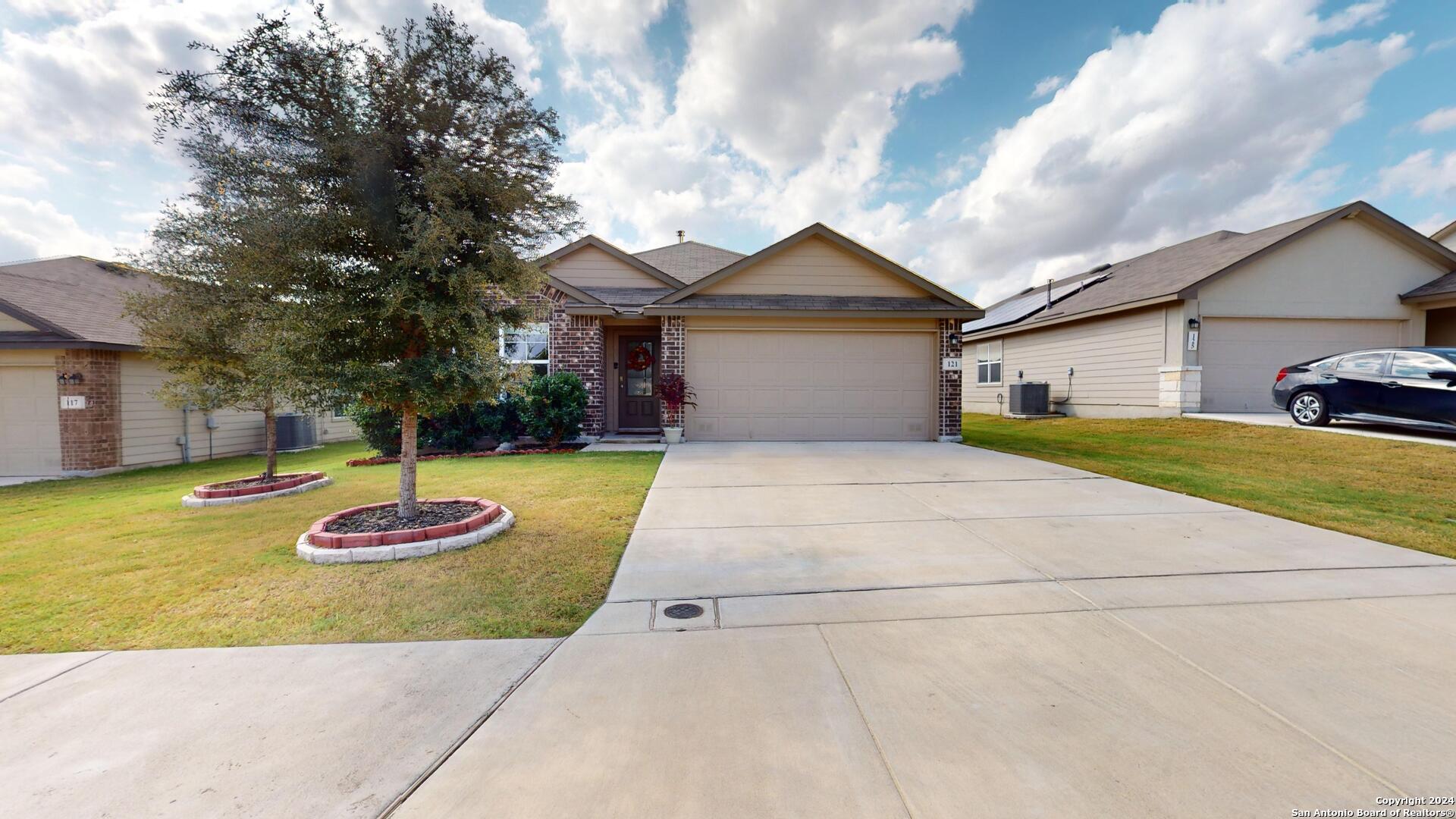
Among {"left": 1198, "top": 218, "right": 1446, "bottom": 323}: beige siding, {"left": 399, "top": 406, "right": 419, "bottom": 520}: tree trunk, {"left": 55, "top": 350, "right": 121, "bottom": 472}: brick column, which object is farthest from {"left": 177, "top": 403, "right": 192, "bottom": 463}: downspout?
{"left": 1198, "top": 218, "right": 1446, "bottom": 323}: beige siding

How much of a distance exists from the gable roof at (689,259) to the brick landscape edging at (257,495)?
9185mm

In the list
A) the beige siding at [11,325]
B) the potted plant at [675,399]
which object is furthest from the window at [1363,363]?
the beige siding at [11,325]

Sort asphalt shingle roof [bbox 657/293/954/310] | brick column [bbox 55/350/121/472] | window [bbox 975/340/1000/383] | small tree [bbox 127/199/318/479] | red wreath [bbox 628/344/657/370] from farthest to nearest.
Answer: window [bbox 975/340/1000/383]
red wreath [bbox 628/344/657/370]
asphalt shingle roof [bbox 657/293/954/310]
brick column [bbox 55/350/121/472]
small tree [bbox 127/199/318/479]

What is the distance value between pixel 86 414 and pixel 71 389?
0.52 m

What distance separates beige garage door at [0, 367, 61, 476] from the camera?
9.55 meters

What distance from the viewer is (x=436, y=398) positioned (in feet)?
15.4

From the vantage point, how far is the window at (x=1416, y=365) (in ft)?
28.0

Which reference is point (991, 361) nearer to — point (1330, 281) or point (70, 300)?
point (1330, 281)

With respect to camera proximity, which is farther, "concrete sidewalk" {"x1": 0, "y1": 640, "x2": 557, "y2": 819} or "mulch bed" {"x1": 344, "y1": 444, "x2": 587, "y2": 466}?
"mulch bed" {"x1": 344, "y1": 444, "x2": 587, "y2": 466}

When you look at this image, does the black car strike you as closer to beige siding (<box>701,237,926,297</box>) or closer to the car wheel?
the car wheel

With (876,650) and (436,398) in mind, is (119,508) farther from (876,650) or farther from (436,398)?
(876,650)

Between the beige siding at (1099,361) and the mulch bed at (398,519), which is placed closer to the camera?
the mulch bed at (398,519)

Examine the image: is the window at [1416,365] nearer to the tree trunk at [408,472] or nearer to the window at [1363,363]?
the window at [1363,363]

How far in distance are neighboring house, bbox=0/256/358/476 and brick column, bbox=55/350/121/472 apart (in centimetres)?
1
